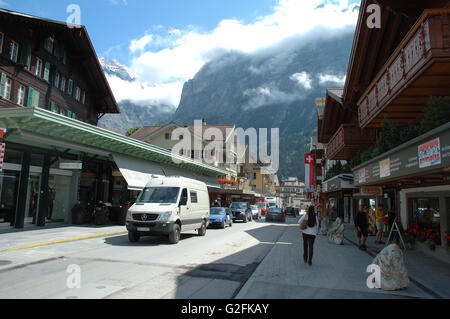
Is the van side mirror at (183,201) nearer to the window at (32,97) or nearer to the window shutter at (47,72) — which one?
the window at (32,97)

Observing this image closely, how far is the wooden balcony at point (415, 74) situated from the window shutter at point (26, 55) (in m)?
19.8

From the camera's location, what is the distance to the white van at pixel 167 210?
11.9m

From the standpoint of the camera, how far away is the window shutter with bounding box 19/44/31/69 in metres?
20.4

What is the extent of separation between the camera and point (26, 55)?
2073cm

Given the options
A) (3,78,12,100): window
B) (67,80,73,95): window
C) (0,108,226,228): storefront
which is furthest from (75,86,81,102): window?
(0,108,226,228): storefront

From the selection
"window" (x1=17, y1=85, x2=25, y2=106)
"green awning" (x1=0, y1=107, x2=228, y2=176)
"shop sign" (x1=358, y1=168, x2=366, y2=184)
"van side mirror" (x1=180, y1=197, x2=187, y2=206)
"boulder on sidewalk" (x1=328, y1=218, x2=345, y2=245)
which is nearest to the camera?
"green awning" (x1=0, y1=107, x2=228, y2=176)

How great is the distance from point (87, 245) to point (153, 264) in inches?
174

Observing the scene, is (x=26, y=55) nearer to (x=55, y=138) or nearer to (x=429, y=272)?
(x=55, y=138)

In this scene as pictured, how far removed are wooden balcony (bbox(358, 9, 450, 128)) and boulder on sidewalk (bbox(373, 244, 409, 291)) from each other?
5.07 metres

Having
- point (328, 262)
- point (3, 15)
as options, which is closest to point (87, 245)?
point (328, 262)

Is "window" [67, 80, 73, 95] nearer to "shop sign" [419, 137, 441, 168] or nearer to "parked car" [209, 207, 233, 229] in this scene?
"parked car" [209, 207, 233, 229]

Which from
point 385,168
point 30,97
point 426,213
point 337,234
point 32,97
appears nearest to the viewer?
point 385,168

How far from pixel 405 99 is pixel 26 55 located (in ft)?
69.3

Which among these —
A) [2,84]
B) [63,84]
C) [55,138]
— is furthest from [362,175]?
[63,84]
